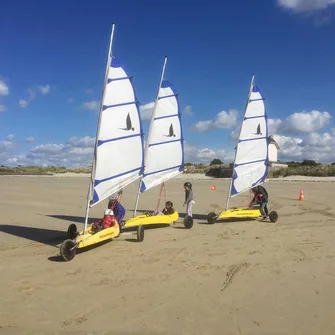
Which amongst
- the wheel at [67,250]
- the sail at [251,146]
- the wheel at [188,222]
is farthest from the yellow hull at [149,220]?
the sail at [251,146]

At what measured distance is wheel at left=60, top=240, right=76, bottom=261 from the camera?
7333 mm

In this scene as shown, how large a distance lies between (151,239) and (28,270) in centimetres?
349

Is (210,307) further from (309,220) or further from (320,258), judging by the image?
(309,220)

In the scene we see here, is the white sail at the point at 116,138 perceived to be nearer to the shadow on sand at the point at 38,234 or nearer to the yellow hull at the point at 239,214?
the shadow on sand at the point at 38,234

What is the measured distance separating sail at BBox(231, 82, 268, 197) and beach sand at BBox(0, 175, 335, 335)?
3.36m

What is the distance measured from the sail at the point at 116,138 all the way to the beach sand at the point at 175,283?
1.42m

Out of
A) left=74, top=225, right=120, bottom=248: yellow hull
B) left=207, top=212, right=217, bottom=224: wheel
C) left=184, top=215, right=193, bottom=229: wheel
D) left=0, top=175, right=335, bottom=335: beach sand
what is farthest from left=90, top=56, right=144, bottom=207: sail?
left=207, top=212, right=217, bottom=224: wheel

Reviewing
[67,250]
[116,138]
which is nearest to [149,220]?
[116,138]

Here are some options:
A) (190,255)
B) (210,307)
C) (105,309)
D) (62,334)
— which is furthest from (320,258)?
(62,334)

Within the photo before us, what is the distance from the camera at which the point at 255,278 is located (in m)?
6.31

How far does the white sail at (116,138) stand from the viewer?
9.03 meters

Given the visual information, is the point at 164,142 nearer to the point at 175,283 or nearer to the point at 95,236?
the point at 95,236

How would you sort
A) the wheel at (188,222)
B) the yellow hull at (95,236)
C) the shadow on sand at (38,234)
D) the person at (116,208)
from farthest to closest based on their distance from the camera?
the wheel at (188,222) < the person at (116,208) < the shadow on sand at (38,234) < the yellow hull at (95,236)

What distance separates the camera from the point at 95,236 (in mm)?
8336
